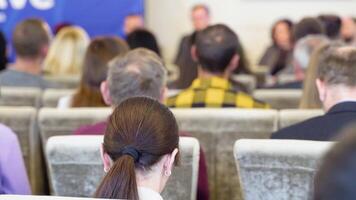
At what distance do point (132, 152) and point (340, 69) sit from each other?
1.14 m

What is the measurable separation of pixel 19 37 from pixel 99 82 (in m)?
1.27

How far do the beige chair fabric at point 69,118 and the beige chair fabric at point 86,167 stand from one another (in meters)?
0.59

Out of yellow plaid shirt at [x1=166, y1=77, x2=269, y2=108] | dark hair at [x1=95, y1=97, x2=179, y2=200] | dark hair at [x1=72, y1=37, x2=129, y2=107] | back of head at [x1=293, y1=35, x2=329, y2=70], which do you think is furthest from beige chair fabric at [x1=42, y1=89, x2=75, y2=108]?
dark hair at [x1=95, y1=97, x2=179, y2=200]

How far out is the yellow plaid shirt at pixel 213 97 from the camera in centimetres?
345

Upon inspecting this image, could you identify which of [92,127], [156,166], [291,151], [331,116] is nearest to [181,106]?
[92,127]

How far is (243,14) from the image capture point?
805cm

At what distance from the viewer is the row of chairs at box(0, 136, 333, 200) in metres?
2.17

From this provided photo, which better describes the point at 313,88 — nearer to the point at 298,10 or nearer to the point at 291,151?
the point at 291,151

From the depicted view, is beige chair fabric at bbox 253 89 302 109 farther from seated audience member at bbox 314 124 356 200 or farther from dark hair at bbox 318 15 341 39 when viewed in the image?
seated audience member at bbox 314 124 356 200

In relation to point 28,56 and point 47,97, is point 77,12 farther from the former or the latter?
point 47,97

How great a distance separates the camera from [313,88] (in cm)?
330

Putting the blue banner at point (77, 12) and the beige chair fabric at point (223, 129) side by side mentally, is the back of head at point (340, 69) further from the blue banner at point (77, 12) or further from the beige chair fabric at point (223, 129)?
the blue banner at point (77, 12)

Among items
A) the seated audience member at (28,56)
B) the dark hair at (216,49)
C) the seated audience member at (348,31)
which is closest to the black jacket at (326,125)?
the dark hair at (216,49)

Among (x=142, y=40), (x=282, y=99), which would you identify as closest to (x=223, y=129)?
(x=282, y=99)
